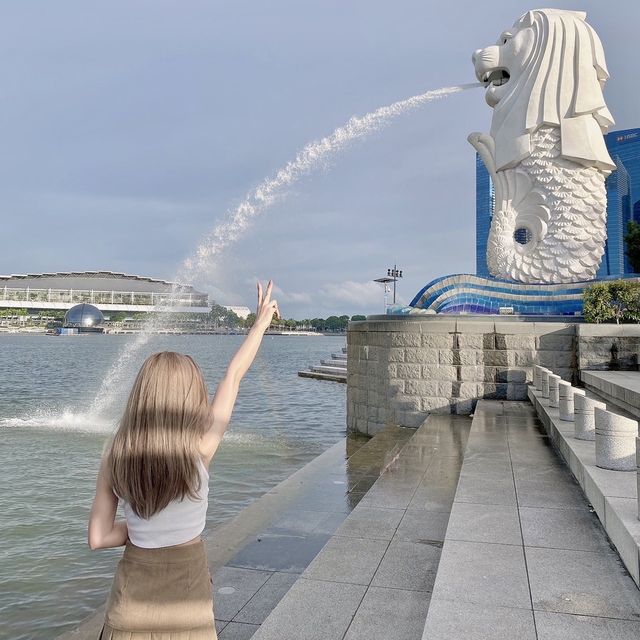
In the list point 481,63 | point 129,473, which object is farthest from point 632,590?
point 481,63

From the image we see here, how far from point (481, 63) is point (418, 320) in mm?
12420

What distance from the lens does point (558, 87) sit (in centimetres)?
1914

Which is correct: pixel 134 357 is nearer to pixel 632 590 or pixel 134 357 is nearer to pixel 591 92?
pixel 591 92

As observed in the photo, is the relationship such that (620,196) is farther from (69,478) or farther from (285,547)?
(285,547)

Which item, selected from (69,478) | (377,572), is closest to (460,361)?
(69,478)

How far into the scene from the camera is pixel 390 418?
12.8 m

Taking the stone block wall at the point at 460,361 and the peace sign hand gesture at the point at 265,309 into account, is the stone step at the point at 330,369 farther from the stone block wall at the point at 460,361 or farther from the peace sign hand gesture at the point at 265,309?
the peace sign hand gesture at the point at 265,309

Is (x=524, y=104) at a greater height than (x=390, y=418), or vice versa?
(x=524, y=104)

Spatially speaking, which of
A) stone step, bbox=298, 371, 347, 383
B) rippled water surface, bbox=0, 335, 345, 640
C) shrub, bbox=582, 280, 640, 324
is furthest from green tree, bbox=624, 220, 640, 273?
shrub, bbox=582, 280, 640, 324

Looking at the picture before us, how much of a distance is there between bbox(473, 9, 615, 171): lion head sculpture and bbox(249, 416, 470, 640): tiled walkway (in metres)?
15.7

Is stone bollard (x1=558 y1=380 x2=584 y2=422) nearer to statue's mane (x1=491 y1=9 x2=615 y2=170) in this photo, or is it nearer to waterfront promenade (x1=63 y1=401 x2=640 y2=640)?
waterfront promenade (x1=63 y1=401 x2=640 y2=640)

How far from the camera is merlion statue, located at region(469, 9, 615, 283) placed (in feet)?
62.7

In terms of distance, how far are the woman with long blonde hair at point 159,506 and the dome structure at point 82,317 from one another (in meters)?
137

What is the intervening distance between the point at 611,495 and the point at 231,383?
344 centimetres
